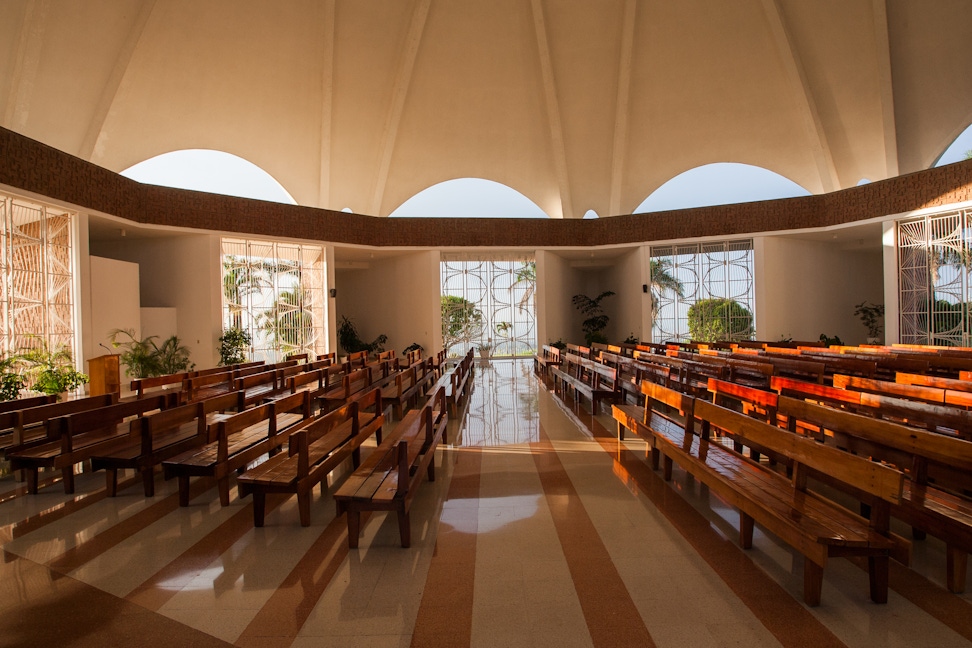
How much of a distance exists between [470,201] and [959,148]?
15.6m

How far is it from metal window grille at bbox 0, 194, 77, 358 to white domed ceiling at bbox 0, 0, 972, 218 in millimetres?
4518

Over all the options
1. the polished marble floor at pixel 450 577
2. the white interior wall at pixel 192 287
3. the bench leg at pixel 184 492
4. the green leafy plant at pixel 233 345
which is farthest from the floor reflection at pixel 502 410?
the white interior wall at pixel 192 287

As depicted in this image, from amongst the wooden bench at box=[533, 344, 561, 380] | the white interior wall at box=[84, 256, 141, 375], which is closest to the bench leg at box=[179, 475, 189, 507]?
the white interior wall at box=[84, 256, 141, 375]

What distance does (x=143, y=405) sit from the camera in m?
5.01

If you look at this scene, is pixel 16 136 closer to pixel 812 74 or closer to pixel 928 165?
pixel 812 74

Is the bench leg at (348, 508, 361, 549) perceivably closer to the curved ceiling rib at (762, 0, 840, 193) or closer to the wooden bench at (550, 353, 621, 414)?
the wooden bench at (550, 353, 621, 414)

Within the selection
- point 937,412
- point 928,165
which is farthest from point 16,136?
point 928,165

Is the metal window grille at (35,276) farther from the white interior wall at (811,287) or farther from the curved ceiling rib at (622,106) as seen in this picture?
the white interior wall at (811,287)

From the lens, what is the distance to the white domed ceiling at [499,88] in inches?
513

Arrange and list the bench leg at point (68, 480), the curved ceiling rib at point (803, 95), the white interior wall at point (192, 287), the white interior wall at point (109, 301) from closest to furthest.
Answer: the bench leg at point (68, 480) → the white interior wall at point (109, 301) → the white interior wall at point (192, 287) → the curved ceiling rib at point (803, 95)

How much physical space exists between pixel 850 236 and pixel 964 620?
16072mm

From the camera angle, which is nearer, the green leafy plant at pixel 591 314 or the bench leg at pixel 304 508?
the bench leg at pixel 304 508

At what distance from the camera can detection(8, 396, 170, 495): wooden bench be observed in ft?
13.4

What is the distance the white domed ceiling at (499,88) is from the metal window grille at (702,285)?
3554mm
